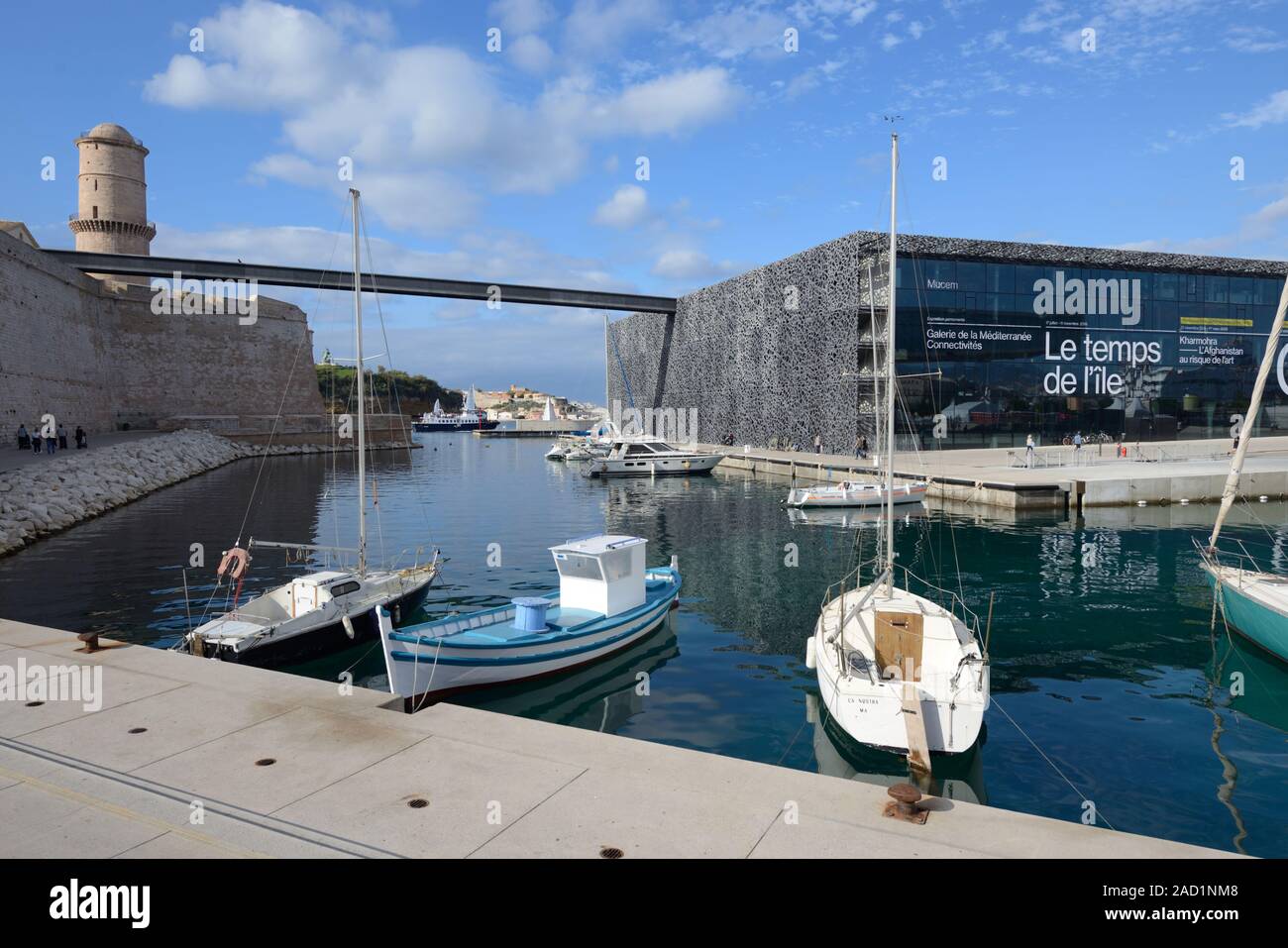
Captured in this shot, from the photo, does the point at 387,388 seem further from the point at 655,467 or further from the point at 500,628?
the point at 500,628

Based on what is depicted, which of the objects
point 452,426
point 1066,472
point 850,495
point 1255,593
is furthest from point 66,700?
point 452,426

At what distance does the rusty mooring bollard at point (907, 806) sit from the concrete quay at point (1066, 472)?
32.0 meters

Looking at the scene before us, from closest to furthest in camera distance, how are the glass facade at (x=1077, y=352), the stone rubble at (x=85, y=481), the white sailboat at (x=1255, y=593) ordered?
the white sailboat at (x=1255, y=593) < the stone rubble at (x=85, y=481) < the glass facade at (x=1077, y=352)

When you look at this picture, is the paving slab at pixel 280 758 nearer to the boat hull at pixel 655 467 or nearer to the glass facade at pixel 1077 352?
the boat hull at pixel 655 467

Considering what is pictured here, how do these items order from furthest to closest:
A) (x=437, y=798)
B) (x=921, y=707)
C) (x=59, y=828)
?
(x=921, y=707), (x=437, y=798), (x=59, y=828)

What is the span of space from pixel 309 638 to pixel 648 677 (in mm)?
6562

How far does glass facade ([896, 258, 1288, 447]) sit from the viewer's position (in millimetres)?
52500

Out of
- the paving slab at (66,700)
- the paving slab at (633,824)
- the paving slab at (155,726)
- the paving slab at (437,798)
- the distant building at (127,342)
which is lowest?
the paving slab at (633,824)

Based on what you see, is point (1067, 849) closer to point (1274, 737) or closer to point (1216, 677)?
point (1274, 737)

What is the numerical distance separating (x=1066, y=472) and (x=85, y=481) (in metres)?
47.5

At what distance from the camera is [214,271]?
65.3m

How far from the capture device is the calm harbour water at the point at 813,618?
35.8ft

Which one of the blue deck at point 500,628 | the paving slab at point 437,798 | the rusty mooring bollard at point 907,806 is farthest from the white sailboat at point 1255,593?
the paving slab at point 437,798

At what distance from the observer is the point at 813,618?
62.4ft
